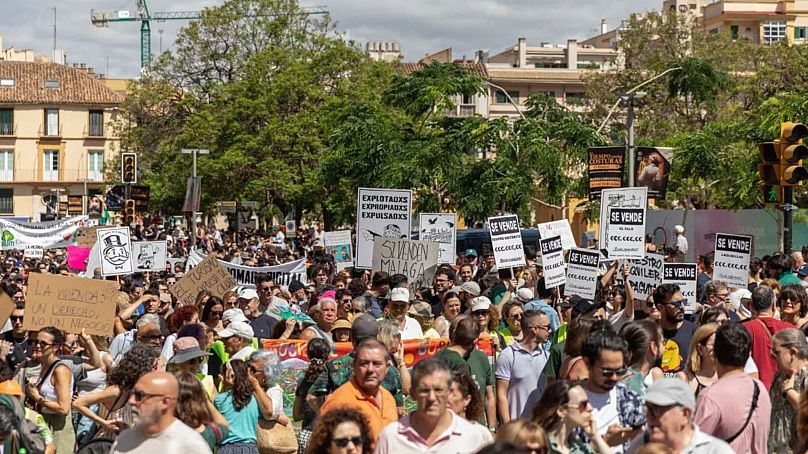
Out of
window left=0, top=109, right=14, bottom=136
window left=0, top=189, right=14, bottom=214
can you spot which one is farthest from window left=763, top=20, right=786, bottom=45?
window left=0, top=189, right=14, bottom=214

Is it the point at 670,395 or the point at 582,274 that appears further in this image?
the point at 582,274

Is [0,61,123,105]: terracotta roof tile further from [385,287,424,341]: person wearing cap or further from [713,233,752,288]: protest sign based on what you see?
[385,287,424,341]: person wearing cap

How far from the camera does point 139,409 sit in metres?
6.41

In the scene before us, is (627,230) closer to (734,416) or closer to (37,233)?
(734,416)

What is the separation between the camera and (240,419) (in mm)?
8750

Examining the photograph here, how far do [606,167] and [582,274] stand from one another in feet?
40.6

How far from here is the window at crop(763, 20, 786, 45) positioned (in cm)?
10581

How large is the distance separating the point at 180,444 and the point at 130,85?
191 feet

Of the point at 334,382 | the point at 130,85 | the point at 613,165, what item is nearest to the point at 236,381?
the point at 334,382

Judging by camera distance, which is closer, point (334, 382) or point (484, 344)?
point (334, 382)

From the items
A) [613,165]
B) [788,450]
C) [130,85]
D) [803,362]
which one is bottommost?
[788,450]

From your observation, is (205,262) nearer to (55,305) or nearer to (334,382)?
(55,305)

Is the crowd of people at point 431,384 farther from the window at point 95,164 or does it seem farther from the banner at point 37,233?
the window at point 95,164

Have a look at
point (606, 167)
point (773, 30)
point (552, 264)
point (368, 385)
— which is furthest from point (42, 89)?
point (368, 385)
